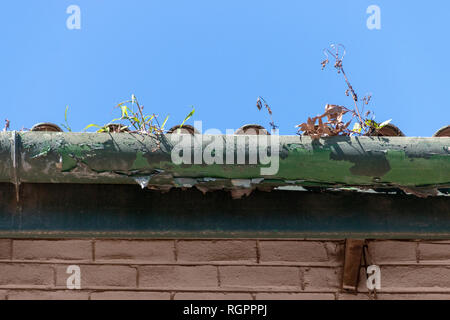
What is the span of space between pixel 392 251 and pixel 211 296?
916mm

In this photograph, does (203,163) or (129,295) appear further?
(129,295)

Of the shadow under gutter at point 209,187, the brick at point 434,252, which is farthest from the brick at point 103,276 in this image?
the brick at point 434,252

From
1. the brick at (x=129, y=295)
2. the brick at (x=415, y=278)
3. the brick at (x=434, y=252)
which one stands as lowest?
the brick at (x=129, y=295)

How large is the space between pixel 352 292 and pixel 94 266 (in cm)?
125

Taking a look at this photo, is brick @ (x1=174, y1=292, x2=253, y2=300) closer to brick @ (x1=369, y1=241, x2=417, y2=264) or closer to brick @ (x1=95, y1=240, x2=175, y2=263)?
brick @ (x1=95, y1=240, x2=175, y2=263)

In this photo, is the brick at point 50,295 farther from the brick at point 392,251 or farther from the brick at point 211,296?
the brick at point 392,251

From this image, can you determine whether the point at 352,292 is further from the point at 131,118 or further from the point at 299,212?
the point at 131,118

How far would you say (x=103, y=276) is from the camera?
291cm

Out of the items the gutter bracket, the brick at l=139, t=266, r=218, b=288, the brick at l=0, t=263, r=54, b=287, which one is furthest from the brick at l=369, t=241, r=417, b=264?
the brick at l=0, t=263, r=54, b=287

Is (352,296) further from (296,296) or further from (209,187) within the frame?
(209,187)

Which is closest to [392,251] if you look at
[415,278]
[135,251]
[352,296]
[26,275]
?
[415,278]

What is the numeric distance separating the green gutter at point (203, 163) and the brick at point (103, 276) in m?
1.10

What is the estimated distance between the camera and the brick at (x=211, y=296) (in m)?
2.87

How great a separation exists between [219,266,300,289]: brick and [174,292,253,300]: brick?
1.7 inches
